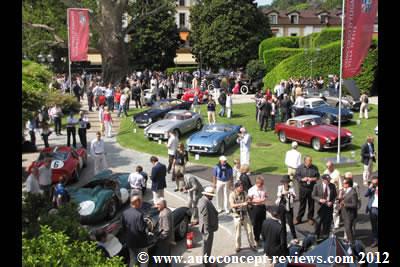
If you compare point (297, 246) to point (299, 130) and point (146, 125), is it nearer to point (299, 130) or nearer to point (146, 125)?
point (299, 130)

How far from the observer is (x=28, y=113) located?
6969 mm

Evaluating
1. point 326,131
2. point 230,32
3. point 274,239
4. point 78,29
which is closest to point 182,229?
point 274,239

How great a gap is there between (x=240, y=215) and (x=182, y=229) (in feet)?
4.76

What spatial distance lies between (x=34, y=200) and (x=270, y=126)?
17.2 meters

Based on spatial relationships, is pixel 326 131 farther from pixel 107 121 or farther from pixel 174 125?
pixel 107 121

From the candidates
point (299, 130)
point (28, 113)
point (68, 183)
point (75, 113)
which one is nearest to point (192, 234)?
point (28, 113)

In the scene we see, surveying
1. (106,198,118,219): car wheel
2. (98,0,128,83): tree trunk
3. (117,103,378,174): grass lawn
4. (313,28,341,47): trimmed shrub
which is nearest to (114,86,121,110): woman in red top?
(117,103,378,174): grass lawn

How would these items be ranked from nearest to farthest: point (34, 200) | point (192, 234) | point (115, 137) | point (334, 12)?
point (34, 200) → point (192, 234) → point (115, 137) → point (334, 12)

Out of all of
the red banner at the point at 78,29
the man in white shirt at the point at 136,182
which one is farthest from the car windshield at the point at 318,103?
the man in white shirt at the point at 136,182

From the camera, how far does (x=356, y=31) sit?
54.1 ft

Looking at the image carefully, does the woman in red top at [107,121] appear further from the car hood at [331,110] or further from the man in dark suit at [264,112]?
the car hood at [331,110]

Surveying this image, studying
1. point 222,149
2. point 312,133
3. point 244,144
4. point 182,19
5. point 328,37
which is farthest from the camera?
point 182,19

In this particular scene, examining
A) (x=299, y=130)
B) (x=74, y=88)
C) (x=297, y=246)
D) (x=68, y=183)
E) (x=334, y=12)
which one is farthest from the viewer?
(x=334, y=12)
